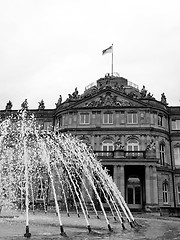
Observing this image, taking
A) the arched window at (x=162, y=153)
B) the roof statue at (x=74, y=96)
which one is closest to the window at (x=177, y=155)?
the arched window at (x=162, y=153)

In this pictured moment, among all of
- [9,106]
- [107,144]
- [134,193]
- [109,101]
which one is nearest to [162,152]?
[134,193]

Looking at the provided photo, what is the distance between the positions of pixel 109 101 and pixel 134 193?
13712 mm

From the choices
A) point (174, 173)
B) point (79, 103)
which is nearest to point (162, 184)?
point (174, 173)

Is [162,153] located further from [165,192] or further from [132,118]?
[132,118]

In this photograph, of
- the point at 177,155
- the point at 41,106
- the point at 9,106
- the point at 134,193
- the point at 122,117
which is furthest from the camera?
the point at 9,106

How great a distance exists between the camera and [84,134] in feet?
138

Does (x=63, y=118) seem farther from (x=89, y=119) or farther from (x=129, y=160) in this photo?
(x=129, y=160)

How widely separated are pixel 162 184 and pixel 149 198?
25.9 ft

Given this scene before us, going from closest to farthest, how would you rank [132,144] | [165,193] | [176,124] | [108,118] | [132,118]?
[165,193] → [132,144] → [132,118] → [108,118] → [176,124]

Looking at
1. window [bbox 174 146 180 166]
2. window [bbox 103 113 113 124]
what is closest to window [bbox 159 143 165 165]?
window [bbox 174 146 180 166]

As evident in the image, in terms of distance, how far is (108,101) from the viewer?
43.2 meters

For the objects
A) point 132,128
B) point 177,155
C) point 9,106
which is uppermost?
point 9,106

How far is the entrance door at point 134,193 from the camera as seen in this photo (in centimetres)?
3898

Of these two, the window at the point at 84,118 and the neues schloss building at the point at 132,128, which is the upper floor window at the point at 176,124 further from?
the window at the point at 84,118
